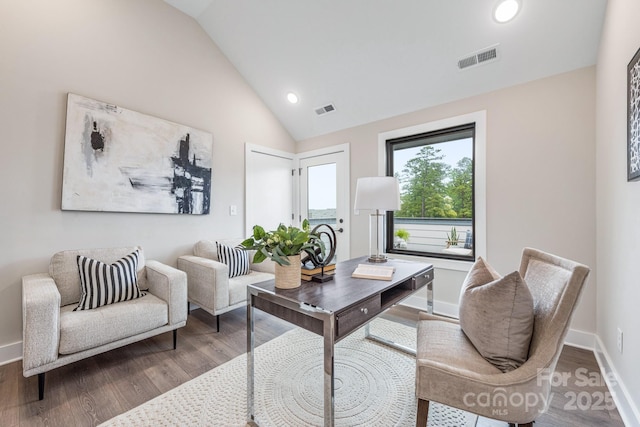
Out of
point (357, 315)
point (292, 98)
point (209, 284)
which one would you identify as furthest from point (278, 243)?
point (292, 98)

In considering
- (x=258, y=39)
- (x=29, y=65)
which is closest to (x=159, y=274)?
(x=29, y=65)

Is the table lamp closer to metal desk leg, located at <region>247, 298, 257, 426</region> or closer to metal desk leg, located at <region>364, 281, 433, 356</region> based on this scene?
metal desk leg, located at <region>364, 281, 433, 356</region>

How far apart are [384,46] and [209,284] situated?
281 centimetres

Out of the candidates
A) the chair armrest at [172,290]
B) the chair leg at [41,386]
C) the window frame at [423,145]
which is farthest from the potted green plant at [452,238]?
the chair leg at [41,386]

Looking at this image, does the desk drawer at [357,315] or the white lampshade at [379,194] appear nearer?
the desk drawer at [357,315]

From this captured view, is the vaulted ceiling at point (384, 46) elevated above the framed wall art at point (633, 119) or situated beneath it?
elevated above

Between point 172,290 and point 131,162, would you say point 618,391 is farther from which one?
point 131,162

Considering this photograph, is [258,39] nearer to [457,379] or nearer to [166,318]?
[166,318]

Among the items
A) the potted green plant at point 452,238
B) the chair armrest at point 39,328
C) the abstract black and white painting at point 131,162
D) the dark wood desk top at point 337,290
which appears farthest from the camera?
the potted green plant at point 452,238

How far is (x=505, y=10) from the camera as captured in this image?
207 cm

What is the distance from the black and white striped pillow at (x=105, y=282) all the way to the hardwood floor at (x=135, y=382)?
0.45 meters

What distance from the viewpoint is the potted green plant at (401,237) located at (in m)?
3.32

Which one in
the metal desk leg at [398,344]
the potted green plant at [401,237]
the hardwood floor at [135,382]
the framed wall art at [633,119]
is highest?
the framed wall art at [633,119]

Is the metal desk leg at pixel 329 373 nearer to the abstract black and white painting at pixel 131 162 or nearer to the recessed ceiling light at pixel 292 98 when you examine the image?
the abstract black and white painting at pixel 131 162
